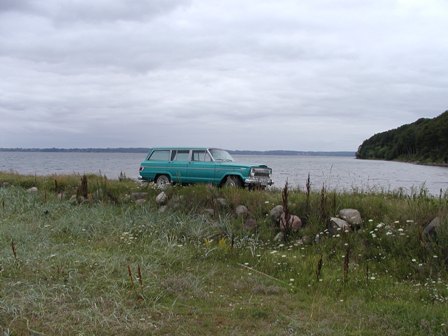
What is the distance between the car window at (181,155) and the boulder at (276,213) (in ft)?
28.5

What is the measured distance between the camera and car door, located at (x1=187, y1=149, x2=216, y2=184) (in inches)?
679

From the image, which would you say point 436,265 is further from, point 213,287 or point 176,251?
point 176,251

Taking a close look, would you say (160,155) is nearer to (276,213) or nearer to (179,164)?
(179,164)

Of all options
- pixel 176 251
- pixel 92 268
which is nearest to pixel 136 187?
pixel 176 251

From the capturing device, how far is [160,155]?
18.9 metres

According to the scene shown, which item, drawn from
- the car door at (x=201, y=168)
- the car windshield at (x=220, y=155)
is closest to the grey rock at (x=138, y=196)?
the car door at (x=201, y=168)

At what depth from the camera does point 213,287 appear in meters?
6.30

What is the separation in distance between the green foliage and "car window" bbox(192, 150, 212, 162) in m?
81.9

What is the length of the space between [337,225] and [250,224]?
1.83 meters

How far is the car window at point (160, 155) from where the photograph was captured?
61.5ft

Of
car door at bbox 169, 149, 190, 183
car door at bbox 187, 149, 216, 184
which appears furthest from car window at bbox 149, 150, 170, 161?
car door at bbox 187, 149, 216, 184

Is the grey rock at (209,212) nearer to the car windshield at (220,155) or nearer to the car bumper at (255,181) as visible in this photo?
the car bumper at (255,181)

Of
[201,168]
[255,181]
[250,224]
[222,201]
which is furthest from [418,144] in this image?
[250,224]

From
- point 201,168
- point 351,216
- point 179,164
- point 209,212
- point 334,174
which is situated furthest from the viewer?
point 334,174
